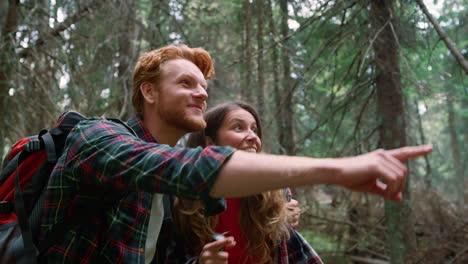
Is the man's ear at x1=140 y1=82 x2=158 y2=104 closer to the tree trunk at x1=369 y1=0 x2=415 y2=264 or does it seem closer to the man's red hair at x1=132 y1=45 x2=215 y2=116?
the man's red hair at x1=132 y1=45 x2=215 y2=116

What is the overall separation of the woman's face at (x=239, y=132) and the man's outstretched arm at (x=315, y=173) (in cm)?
167

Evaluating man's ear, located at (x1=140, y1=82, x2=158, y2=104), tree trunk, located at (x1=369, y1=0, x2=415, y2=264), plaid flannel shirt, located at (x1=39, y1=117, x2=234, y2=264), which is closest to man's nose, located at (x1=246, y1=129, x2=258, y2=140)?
man's ear, located at (x1=140, y1=82, x2=158, y2=104)

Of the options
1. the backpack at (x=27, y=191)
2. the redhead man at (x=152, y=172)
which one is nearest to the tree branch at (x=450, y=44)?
the redhead man at (x=152, y=172)

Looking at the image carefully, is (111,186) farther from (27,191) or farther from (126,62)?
(126,62)

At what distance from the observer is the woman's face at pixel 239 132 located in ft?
9.95

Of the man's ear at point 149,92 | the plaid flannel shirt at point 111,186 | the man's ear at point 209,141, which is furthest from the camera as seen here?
the man's ear at point 209,141

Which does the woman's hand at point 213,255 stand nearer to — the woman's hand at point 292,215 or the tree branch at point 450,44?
the woman's hand at point 292,215

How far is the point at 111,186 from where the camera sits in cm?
158

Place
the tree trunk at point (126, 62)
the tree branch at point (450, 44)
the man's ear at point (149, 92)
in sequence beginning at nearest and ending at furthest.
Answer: the man's ear at point (149, 92) → the tree branch at point (450, 44) → the tree trunk at point (126, 62)

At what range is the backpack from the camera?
5.57 ft

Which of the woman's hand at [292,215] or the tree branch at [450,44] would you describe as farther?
the tree branch at [450,44]

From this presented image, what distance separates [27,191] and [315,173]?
4.45ft

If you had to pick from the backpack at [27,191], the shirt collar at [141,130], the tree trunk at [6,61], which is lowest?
the backpack at [27,191]

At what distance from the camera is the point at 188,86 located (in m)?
2.33
